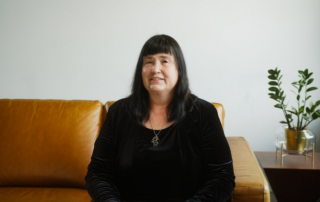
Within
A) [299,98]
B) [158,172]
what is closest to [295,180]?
[299,98]

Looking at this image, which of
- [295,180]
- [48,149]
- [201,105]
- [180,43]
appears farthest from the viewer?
[180,43]

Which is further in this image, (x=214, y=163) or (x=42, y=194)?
(x=42, y=194)

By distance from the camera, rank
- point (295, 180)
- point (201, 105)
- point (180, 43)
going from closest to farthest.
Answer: point (201, 105) → point (295, 180) → point (180, 43)

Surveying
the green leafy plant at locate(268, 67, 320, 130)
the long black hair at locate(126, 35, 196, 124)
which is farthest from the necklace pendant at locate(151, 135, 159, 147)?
the green leafy plant at locate(268, 67, 320, 130)

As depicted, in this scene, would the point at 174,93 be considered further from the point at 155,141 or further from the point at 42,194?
the point at 42,194

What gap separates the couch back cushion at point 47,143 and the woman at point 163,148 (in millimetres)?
352

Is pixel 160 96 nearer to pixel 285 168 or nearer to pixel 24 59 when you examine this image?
pixel 285 168

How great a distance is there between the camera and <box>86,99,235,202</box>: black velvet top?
3.76ft

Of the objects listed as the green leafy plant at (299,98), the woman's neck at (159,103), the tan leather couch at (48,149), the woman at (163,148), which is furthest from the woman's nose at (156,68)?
the green leafy plant at (299,98)

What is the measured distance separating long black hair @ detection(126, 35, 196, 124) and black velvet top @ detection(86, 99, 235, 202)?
55 mm

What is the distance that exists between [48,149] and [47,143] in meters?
0.04

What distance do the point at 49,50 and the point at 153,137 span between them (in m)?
1.41

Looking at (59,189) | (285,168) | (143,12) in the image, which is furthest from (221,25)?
(59,189)

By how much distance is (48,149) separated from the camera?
5.03ft
